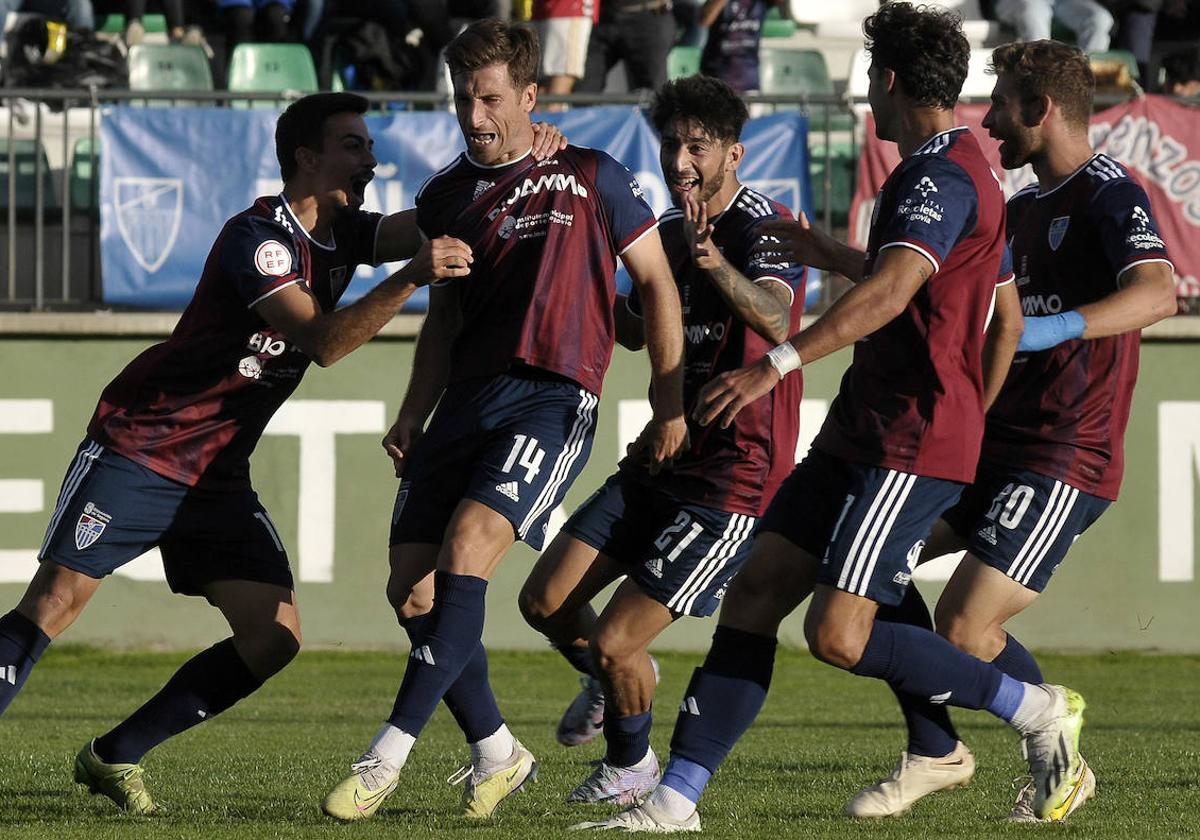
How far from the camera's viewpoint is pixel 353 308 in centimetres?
545

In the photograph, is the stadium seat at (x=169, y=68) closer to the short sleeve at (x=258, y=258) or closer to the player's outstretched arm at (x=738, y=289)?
the short sleeve at (x=258, y=258)

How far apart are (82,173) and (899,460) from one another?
8165 millimetres

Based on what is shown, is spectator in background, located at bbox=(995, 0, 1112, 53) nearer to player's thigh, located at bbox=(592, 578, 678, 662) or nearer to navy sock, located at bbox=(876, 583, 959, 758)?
navy sock, located at bbox=(876, 583, 959, 758)


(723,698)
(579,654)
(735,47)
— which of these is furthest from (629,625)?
(735,47)

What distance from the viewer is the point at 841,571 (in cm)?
521

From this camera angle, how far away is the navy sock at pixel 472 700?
18.9 feet

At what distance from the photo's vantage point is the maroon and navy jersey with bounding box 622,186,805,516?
6113mm

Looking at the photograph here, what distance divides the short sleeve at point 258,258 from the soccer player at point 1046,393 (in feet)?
7.64

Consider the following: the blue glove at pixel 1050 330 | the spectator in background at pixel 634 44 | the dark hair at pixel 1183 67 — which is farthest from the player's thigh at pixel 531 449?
the dark hair at pixel 1183 67

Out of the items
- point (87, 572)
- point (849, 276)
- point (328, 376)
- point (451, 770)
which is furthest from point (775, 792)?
point (328, 376)

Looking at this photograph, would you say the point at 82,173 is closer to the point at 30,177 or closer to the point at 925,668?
the point at 30,177

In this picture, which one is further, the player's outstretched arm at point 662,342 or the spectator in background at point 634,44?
the spectator in background at point 634,44

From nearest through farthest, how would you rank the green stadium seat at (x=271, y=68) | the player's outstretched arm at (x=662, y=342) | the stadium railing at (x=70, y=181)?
the player's outstretched arm at (x=662, y=342) → the stadium railing at (x=70, y=181) → the green stadium seat at (x=271, y=68)

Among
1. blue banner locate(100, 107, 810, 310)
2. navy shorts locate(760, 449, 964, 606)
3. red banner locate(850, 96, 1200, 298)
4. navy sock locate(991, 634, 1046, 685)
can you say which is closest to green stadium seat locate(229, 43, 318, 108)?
blue banner locate(100, 107, 810, 310)
